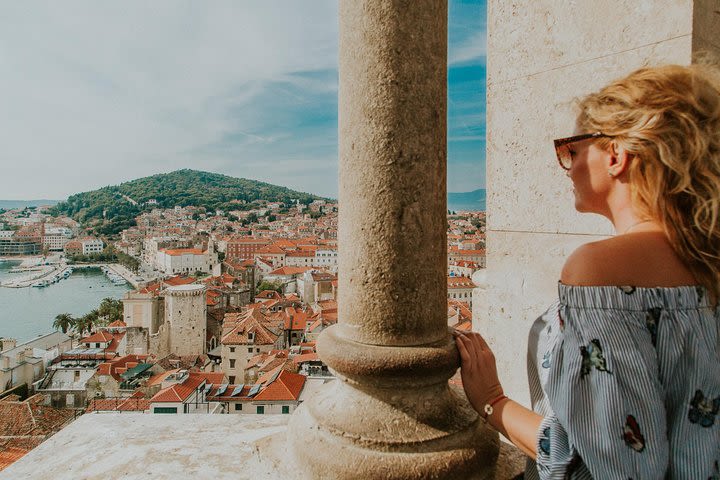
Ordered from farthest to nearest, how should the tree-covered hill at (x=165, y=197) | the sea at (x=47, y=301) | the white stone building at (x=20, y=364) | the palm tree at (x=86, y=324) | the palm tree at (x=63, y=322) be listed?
the tree-covered hill at (x=165, y=197) → the sea at (x=47, y=301) → the palm tree at (x=63, y=322) → the palm tree at (x=86, y=324) → the white stone building at (x=20, y=364)

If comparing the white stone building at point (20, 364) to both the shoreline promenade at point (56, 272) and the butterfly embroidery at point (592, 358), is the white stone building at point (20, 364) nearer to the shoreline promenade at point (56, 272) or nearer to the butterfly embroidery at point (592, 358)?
the butterfly embroidery at point (592, 358)

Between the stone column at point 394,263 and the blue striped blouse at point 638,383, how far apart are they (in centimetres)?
62

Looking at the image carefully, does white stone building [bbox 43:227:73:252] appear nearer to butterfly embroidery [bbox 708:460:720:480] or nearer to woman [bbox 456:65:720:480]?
woman [bbox 456:65:720:480]

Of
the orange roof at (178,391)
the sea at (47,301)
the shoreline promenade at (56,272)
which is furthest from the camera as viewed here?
the shoreline promenade at (56,272)

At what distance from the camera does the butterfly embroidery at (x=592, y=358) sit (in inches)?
30.6

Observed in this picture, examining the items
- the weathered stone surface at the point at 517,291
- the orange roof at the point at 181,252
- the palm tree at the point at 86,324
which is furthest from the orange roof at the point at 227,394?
the orange roof at the point at 181,252

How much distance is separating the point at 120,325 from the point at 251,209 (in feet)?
289

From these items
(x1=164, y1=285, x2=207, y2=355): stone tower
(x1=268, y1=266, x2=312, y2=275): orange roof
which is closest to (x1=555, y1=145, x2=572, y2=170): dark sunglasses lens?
(x1=164, y1=285, x2=207, y2=355): stone tower

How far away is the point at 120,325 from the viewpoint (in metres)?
41.2

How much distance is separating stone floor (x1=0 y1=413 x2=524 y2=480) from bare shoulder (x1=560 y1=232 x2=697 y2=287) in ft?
3.01

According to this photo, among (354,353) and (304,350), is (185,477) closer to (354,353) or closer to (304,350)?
(354,353)

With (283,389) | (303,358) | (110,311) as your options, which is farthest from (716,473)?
(110,311)

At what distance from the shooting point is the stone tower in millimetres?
36500

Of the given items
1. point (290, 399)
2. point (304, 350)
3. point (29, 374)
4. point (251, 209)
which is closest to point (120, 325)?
point (29, 374)
